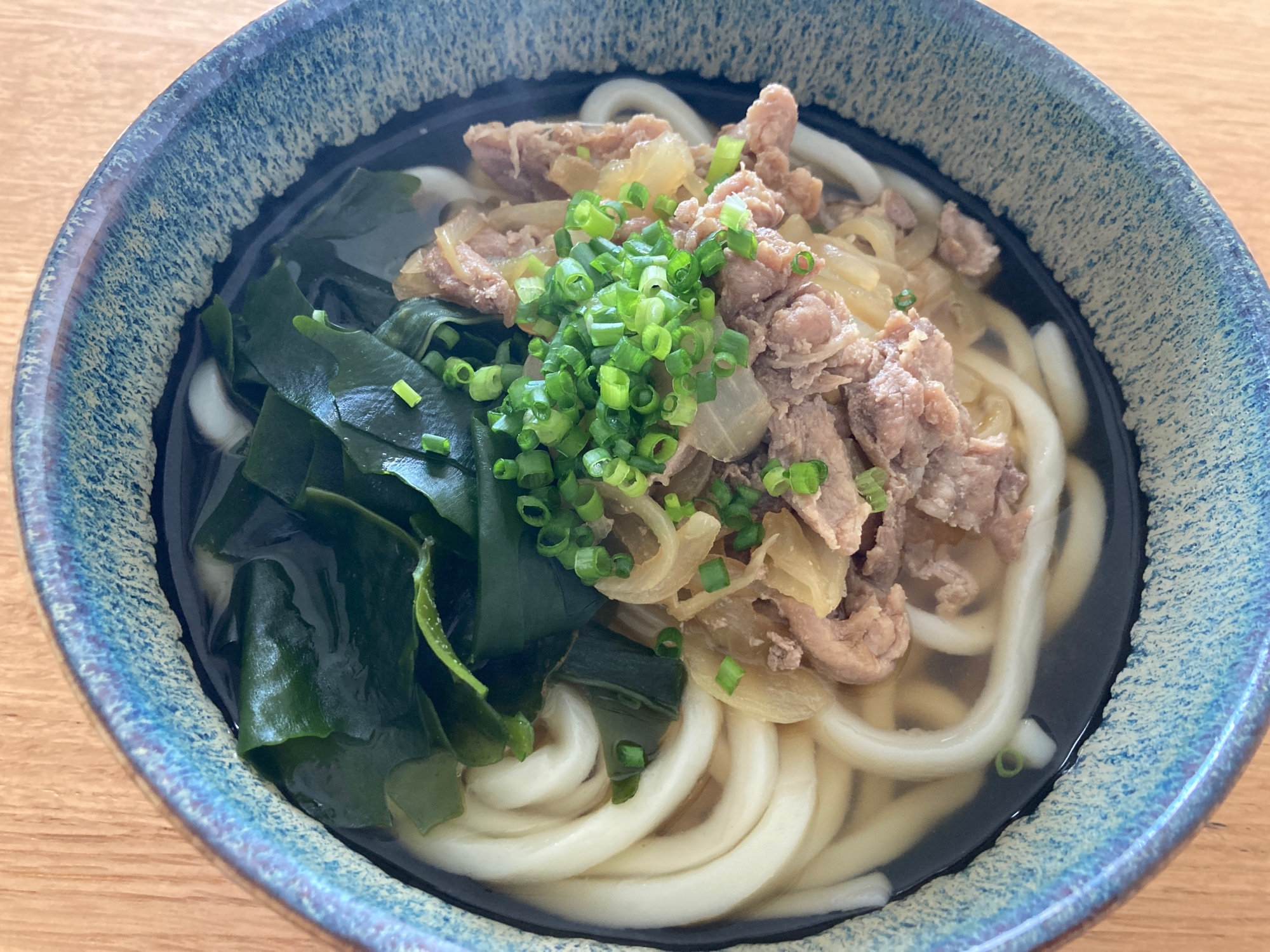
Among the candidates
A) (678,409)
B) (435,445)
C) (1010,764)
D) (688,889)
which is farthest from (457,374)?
(1010,764)

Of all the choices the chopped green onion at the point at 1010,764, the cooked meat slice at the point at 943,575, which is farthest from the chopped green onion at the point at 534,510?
the chopped green onion at the point at 1010,764

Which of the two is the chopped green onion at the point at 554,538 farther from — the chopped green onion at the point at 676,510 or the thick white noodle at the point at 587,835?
the thick white noodle at the point at 587,835

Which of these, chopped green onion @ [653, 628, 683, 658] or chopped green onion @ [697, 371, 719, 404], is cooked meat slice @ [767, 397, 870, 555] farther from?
chopped green onion @ [653, 628, 683, 658]

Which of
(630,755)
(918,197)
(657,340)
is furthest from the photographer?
(918,197)

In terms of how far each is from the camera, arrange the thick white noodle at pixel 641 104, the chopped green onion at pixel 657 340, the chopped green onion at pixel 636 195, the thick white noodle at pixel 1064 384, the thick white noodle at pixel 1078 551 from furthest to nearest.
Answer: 1. the thick white noodle at pixel 641 104
2. the thick white noodle at pixel 1064 384
3. the thick white noodle at pixel 1078 551
4. the chopped green onion at pixel 636 195
5. the chopped green onion at pixel 657 340

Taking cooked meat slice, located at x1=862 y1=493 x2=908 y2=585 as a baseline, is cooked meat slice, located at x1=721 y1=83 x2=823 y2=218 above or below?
above

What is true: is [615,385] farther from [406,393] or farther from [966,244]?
[966,244]

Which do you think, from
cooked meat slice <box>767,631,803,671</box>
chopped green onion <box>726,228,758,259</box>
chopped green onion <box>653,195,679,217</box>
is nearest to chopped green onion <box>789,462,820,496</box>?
cooked meat slice <box>767,631,803,671</box>
